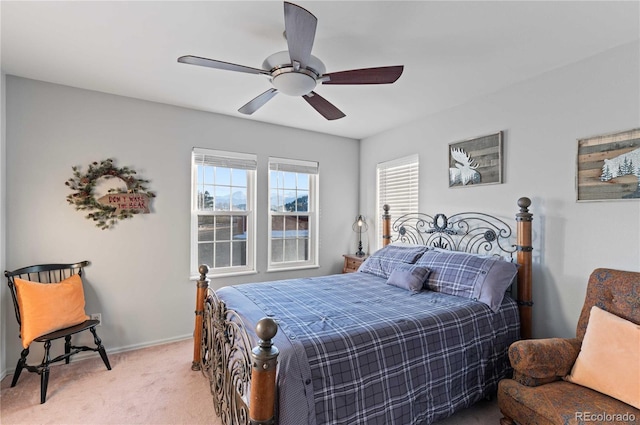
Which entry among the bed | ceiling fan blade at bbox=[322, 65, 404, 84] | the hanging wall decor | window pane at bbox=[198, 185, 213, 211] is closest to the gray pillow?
the bed

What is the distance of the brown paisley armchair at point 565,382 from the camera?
1.54 metres

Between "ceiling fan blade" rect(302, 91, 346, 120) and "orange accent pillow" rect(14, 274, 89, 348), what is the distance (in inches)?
103

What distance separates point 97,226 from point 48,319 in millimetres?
901

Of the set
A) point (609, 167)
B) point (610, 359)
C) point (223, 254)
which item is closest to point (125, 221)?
point (223, 254)

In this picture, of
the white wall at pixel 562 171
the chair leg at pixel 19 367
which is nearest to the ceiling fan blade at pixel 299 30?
the white wall at pixel 562 171

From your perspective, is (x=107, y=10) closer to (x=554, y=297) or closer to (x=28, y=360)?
(x=28, y=360)

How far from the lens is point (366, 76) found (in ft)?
6.25

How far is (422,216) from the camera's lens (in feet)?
12.0

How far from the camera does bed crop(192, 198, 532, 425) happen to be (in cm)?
146

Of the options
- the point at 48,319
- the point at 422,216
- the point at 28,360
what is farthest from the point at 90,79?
the point at 422,216

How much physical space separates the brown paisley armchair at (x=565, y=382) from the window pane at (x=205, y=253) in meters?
3.05

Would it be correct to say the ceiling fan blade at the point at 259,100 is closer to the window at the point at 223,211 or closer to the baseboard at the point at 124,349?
the window at the point at 223,211

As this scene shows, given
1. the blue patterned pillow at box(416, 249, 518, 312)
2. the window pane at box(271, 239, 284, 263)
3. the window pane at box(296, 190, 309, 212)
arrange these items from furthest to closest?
the window pane at box(296, 190, 309, 212), the window pane at box(271, 239, 284, 263), the blue patterned pillow at box(416, 249, 518, 312)

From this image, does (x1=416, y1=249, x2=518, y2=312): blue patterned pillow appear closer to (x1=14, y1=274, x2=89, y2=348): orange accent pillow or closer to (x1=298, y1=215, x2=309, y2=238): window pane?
(x1=298, y1=215, x2=309, y2=238): window pane
